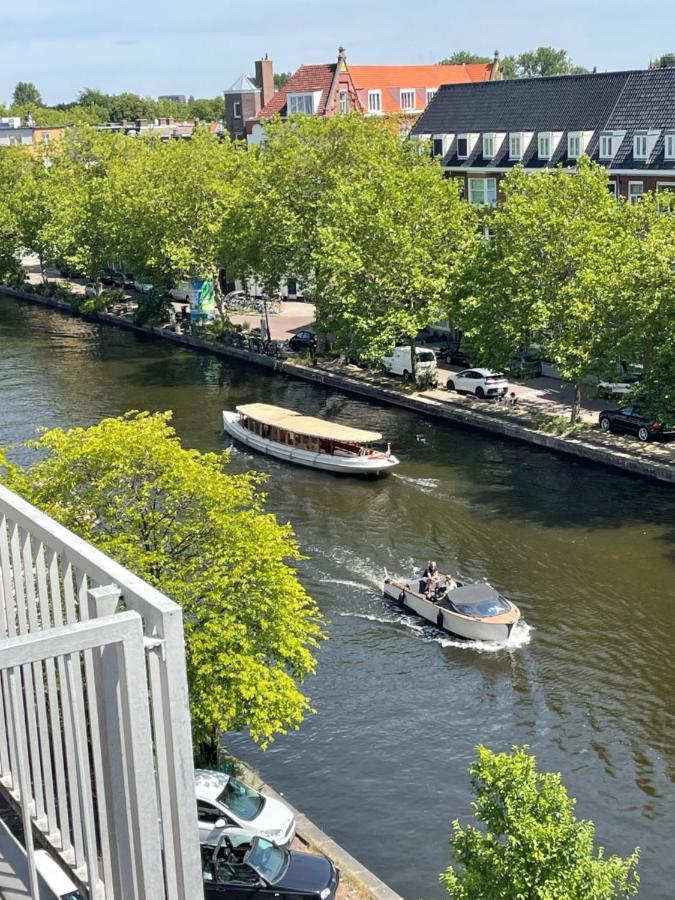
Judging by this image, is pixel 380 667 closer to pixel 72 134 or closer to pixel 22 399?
pixel 22 399

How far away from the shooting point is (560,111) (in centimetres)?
7594

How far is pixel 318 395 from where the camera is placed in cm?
6512

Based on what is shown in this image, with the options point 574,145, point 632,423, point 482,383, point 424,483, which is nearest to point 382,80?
point 574,145

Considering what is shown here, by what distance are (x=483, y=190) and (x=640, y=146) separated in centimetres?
1444

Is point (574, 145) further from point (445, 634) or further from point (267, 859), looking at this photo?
point (267, 859)

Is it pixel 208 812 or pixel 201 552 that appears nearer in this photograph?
pixel 208 812

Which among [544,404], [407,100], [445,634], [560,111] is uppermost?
[407,100]

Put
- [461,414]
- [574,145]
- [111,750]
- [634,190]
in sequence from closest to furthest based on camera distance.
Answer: [111,750] < [461,414] < [634,190] < [574,145]

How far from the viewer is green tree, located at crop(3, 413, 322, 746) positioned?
23656 millimetres

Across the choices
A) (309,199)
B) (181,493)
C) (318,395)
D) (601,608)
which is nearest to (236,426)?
(318,395)

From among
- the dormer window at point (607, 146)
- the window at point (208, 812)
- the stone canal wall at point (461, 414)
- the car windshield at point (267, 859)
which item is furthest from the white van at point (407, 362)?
the car windshield at point (267, 859)

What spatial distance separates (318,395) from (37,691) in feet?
181

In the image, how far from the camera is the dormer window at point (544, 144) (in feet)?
247

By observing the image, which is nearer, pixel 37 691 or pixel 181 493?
pixel 37 691
